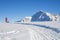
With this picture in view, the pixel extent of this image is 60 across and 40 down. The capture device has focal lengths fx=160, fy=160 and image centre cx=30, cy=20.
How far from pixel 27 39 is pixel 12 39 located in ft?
3.83

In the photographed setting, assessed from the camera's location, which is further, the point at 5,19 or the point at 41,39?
the point at 5,19

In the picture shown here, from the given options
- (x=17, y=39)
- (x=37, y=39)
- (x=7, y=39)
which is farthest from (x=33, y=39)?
(x=7, y=39)

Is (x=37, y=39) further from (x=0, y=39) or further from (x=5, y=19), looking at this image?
(x=5, y=19)

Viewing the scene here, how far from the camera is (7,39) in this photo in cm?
1234

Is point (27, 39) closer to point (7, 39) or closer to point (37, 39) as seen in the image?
point (37, 39)

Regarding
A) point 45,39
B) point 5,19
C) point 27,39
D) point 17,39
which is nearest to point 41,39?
point 45,39

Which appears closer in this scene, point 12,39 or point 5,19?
point 12,39

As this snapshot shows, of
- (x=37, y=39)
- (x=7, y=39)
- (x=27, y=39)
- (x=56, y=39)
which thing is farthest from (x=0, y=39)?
(x=56, y=39)

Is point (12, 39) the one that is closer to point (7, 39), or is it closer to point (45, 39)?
point (7, 39)

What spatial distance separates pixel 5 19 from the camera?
135ft

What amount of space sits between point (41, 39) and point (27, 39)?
1084 mm

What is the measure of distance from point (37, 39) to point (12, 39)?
193 cm

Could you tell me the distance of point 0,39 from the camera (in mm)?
12117

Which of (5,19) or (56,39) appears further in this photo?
(5,19)
